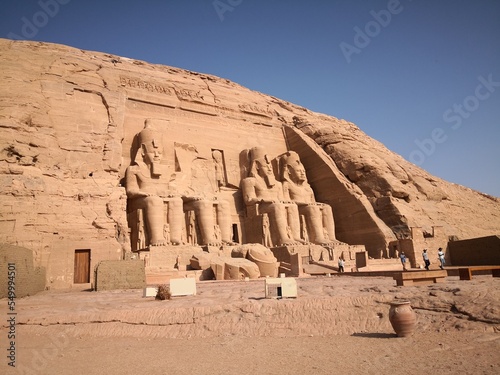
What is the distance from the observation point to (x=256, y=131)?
20828mm

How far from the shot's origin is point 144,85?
18.1 meters

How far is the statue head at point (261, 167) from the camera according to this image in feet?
60.6

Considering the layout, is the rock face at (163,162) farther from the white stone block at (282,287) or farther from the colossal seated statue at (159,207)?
the white stone block at (282,287)

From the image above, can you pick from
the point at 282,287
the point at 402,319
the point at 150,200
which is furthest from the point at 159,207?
the point at 402,319

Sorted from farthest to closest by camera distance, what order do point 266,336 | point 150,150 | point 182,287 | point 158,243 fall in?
point 150,150
point 158,243
point 182,287
point 266,336

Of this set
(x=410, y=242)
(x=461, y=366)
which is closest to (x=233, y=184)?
(x=410, y=242)

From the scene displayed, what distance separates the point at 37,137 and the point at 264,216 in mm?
8946

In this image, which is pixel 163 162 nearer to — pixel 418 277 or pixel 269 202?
pixel 269 202

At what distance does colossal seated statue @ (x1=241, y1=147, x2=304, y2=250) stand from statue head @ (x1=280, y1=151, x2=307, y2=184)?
2.15 feet

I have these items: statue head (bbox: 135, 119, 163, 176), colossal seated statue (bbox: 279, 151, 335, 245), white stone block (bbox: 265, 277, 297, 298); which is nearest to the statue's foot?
statue head (bbox: 135, 119, 163, 176)

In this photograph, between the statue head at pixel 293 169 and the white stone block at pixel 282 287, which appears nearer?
the white stone block at pixel 282 287

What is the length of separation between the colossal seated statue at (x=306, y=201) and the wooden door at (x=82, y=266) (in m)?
9.69

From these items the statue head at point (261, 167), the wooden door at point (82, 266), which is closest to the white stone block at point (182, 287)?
the wooden door at point (82, 266)

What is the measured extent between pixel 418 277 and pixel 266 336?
3.19m
